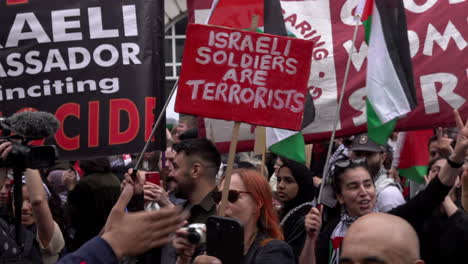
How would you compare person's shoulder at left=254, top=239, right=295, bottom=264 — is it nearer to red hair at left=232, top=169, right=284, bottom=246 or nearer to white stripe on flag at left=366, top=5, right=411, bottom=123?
red hair at left=232, top=169, right=284, bottom=246

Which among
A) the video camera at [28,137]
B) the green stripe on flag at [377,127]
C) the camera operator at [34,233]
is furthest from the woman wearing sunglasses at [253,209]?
the green stripe on flag at [377,127]

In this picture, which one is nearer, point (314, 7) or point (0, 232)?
point (0, 232)

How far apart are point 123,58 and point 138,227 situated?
3.46 m

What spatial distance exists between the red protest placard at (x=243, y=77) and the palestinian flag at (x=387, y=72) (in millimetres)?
1599

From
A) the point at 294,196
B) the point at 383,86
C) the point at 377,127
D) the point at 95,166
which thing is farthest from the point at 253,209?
the point at 95,166

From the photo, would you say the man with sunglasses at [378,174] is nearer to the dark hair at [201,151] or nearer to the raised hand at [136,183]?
the dark hair at [201,151]

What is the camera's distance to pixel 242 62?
4.74 meters

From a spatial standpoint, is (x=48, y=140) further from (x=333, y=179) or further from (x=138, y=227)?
(x=138, y=227)

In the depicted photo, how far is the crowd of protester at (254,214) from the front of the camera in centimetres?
287

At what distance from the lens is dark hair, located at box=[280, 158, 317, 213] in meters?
5.95

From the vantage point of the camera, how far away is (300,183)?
19.7 ft

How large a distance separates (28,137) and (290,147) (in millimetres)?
2434

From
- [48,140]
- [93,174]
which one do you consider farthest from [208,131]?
[48,140]

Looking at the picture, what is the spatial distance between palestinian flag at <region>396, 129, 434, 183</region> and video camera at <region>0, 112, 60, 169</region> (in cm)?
447
